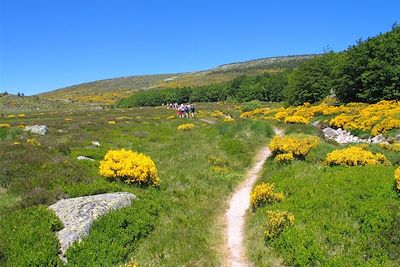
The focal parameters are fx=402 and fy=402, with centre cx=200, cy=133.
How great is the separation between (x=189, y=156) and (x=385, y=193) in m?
12.3

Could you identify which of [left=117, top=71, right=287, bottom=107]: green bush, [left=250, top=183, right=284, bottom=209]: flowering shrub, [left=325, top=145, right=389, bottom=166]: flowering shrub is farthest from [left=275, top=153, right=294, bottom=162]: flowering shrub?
[left=117, top=71, right=287, bottom=107]: green bush

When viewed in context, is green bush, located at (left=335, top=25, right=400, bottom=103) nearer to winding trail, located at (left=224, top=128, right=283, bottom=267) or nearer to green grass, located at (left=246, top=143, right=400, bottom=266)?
winding trail, located at (left=224, top=128, right=283, bottom=267)

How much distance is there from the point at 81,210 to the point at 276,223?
563 cm

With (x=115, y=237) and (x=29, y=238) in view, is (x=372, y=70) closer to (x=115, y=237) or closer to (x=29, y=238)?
(x=115, y=237)

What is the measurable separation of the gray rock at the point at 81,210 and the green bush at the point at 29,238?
25 centimetres

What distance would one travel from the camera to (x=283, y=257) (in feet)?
33.2

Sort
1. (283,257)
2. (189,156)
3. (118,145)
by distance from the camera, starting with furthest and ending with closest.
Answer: (118,145), (189,156), (283,257)

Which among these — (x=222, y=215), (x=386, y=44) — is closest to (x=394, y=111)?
(x=386, y=44)

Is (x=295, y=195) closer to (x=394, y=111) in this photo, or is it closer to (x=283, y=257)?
(x=283, y=257)

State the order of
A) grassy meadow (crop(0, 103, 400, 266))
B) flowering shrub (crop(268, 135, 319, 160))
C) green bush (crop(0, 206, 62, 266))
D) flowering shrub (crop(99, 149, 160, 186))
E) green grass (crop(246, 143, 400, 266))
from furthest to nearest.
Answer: flowering shrub (crop(268, 135, 319, 160)) → flowering shrub (crop(99, 149, 160, 186)) → grassy meadow (crop(0, 103, 400, 266)) → green grass (crop(246, 143, 400, 266)) → green bush (crop(0, 206, 62, 266))

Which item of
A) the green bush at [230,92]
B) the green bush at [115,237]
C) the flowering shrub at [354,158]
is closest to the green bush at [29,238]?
the green bush at [115,237]

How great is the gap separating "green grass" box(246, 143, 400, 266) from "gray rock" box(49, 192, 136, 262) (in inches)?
169

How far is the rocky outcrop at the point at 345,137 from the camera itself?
2856 centimetres

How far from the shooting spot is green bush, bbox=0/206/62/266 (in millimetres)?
9445
